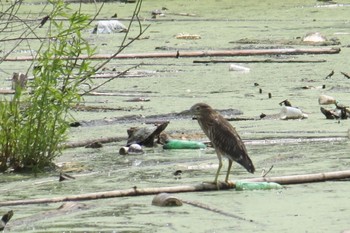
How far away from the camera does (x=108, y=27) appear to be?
15883 mm

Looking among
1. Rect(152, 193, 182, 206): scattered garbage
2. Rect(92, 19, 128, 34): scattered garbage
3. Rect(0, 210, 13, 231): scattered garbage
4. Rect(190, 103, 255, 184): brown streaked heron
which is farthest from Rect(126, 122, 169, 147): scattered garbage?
Rect(92, 19, 128, 34): scattered garbage

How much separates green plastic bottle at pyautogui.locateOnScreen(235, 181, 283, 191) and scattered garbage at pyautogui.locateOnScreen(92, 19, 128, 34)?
34.1 ft

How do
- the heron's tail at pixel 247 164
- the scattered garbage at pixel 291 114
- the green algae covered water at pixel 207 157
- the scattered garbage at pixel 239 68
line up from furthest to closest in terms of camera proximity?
the scattered garbage at pixel 239 68
the scattered garbage at pixel 291 114
the heron's tail at pixel 247 164
the green algae covered water at pixel 207 157

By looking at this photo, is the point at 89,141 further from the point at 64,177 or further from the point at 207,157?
the point at 64,177

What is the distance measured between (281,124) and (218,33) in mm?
7160

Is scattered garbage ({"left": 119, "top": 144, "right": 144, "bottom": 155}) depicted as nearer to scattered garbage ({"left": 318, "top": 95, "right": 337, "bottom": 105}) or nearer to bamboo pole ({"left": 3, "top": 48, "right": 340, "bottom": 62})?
scattered garbage ({"left": 318, "top": 95, "right": 337, "bottom": 105})

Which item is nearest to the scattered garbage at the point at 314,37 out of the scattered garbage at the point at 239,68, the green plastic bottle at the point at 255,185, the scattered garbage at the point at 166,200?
the scattered garbage at the point at 239,68

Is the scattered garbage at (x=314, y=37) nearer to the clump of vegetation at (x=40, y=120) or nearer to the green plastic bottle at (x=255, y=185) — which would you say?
the clump of vegetation at (x=40, y=120)

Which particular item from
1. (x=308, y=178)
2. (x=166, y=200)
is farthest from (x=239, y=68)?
(x=166, y=200)

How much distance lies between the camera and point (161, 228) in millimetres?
4863

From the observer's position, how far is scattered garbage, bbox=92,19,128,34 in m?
15.9

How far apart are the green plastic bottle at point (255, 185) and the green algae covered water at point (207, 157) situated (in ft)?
0.08

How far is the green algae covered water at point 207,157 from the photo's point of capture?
16.4 ft

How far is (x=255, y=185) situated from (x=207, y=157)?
1316mm
